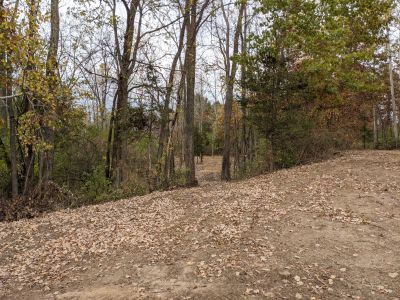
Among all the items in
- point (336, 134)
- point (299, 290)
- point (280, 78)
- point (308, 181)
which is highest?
point (280, 78)

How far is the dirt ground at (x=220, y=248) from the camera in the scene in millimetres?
4059

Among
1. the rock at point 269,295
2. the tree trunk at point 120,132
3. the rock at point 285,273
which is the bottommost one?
the rock at point 269,295

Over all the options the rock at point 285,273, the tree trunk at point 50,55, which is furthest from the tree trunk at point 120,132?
the rock at point 285,273

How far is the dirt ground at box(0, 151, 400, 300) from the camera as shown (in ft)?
13.3

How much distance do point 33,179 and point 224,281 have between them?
9161 mm

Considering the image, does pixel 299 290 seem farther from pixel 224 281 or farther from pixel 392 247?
pixel 392 247

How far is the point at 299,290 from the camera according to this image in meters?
3.89

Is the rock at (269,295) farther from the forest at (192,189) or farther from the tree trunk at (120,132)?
the tree trunk at (120,132)

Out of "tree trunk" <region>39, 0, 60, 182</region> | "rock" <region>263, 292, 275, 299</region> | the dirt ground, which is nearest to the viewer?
"rock" <region>263, 292, 275, 299</region>

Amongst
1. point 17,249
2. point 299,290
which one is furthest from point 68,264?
point 299,290

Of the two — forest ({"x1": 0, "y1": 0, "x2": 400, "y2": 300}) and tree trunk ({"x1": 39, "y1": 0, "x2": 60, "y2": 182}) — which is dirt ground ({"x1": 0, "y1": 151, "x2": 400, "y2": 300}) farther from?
tree trunk ({"x1": 39, "y1": 0, "x2": 60, "y2": 182})

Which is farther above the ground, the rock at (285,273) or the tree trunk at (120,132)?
the tree trunk at (120,132)

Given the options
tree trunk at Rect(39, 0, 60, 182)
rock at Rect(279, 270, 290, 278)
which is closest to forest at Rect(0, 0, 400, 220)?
tree trunk at Rect(39, 0, 60, 182)

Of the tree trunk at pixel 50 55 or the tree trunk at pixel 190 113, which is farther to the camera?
the tree trunk at pixel 190 113
